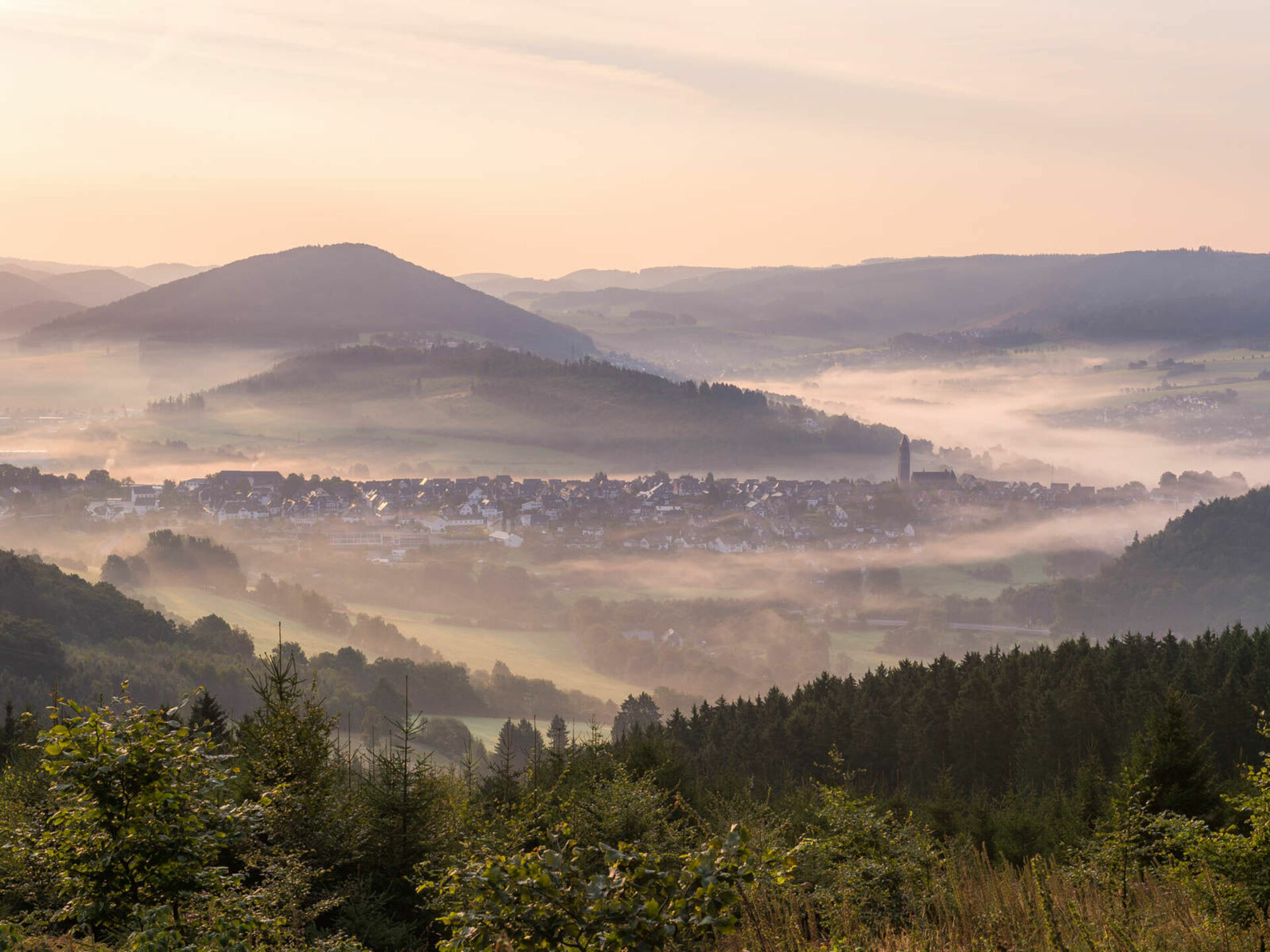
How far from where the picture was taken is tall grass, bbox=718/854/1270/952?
36.0 feet

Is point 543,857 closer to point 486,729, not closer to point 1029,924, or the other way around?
point 1029,924

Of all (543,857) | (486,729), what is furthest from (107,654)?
(543,857)

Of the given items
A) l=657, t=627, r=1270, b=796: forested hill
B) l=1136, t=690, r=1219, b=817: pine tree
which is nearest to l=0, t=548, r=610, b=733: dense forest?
l=657, t=627, r=1270, b=796: forested hill

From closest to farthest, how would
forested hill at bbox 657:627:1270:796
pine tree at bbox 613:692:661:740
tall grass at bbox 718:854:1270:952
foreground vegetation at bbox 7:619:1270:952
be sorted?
foreground vegetation at bbox 7:619:1270:952 → tall grass at bbox 718:854:1270:952 → forested hill at bbox 657:627:1270:796 → pine tree at bbox 613:692:661:740

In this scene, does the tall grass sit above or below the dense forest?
above

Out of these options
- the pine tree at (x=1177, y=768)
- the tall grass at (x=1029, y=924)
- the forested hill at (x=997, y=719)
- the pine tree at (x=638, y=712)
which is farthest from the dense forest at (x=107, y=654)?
the tall grass at (x=1029, y=924)

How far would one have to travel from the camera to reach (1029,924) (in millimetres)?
12320

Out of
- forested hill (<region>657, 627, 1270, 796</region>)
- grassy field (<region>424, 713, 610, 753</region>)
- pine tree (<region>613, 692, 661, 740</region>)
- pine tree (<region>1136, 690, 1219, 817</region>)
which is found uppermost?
pine tree (<region>1136, 690, 1219, 817</region>)

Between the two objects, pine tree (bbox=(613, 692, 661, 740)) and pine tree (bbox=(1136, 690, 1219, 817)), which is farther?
pine tree (bbox=(613, 692, 661, 740))

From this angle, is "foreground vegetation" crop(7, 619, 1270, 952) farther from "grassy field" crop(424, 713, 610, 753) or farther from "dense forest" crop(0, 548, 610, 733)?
"grassy field" crop(424, 713, 610, 753)

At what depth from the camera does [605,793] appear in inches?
1163

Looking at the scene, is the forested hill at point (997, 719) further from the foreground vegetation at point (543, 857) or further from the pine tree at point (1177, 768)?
the foreground vegetation at point (543, 857)

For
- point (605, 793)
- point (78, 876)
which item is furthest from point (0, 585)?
point (78, 876)

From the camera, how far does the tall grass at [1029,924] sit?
10977 millimetres
